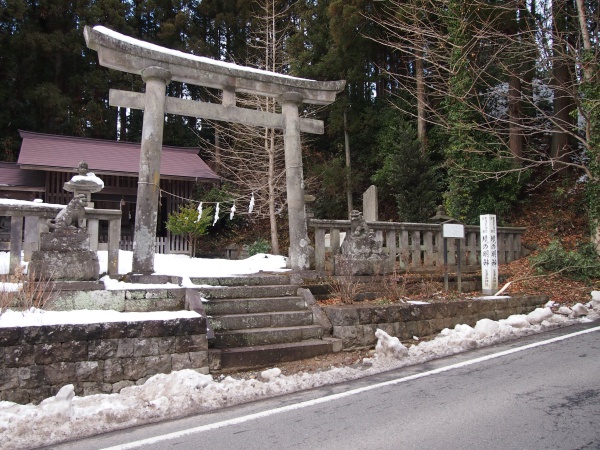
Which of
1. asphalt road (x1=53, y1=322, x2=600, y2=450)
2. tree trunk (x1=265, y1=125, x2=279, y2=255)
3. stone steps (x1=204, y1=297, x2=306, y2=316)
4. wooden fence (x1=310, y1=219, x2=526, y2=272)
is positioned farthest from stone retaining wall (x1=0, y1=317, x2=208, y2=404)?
tree trunk (x1=265, y1=125, x2=279, y2=255)

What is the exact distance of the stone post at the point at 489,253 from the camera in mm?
9266

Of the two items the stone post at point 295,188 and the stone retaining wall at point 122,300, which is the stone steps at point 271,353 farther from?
the stone post at point 295,188

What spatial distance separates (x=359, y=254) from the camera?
823 centimetres

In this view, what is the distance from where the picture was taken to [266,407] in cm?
437

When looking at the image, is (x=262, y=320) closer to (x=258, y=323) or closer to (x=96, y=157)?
(x=258, y=323)

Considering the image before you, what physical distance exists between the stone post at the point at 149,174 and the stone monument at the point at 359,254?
3.39m

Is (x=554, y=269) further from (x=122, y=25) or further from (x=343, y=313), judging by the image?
(x=122, y=25)

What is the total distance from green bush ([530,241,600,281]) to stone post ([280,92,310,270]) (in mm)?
6203

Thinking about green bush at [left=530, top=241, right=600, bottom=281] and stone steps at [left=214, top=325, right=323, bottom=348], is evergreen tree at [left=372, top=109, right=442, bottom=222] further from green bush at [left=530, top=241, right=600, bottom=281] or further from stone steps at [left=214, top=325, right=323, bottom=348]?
stone steps at [left=214, top=325, right=323, bottom=348]

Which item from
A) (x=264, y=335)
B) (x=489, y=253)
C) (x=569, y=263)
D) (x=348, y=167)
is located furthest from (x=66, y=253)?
(x=348, y=167)

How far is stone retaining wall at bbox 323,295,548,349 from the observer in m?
6.66

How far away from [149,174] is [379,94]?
17560 millimetres

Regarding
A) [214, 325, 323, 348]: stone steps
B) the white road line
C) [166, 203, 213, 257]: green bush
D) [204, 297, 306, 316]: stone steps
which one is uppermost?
[166, 203, 213, 257]: green bush

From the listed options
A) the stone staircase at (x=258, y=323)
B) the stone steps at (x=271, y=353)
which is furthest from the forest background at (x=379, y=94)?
the stone steps at (x=271, y=353)
